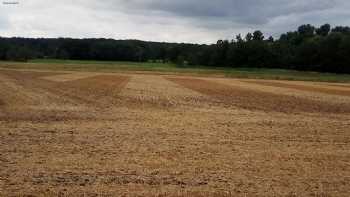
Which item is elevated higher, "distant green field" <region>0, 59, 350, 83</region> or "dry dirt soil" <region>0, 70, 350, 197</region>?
"dry dirt soil" <region>0, 70, 350, 197</region>

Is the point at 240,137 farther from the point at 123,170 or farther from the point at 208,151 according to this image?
the point at 123,170

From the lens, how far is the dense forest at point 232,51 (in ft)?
391

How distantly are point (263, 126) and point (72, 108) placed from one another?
28.7 ft

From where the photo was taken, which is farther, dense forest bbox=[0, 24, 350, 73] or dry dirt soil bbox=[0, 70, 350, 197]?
dense forest bbox=[0, 24, 350, 73]

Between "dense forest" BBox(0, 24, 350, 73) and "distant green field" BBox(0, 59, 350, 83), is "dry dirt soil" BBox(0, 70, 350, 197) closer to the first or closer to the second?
"distant green field" BBox(0, 59, 350, 83)

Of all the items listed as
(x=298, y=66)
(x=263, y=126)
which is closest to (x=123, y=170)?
(x=263, y=126)

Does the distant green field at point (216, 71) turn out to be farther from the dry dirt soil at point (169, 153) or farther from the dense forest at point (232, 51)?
the dry dirt soil at point (169, 153)

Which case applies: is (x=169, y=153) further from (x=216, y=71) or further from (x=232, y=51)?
(x=232, y=51)

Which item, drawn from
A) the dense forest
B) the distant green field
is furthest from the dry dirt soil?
the dense forest

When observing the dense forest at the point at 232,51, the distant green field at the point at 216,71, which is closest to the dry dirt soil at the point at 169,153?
the distant green field at the point at 216,71

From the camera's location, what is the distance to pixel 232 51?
5886 inches

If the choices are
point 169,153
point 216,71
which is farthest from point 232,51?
point 169,153

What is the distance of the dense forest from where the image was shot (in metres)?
119

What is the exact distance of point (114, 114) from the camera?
72.3 ft
